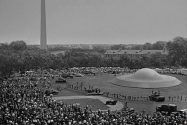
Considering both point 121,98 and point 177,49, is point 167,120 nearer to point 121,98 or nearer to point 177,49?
point 121,98

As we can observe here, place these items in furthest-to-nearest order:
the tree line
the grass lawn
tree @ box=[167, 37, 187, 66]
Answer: tree @ box=[167, 37, 187, 66], the tree line, the grass lawn

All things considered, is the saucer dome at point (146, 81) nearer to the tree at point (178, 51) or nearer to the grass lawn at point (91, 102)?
the grass lawn at point (91, 102)

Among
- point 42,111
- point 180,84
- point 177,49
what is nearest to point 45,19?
point 177,49

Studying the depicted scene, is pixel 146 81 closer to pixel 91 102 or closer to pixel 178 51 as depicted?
pixel 91 102

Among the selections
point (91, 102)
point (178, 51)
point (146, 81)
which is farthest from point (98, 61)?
point (91, 102)

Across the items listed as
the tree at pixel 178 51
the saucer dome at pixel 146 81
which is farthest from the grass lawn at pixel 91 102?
the tree at pixel 178 51

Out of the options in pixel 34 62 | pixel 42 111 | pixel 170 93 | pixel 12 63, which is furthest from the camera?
pixel 34 62

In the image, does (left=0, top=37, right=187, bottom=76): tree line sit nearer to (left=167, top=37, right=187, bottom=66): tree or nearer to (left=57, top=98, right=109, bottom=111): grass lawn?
(left=167, top=37, right=187, bottom=66): tree

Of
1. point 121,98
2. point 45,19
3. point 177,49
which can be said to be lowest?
point 121,98

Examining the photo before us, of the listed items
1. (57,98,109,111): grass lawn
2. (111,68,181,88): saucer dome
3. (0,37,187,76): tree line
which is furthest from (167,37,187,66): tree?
(57,98,109,111): grass lawn
